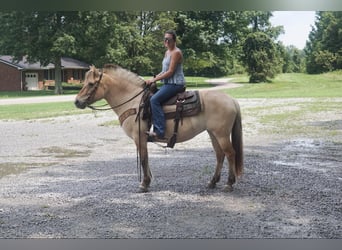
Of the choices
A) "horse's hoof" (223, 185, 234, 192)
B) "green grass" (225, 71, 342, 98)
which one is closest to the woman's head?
"green grass" (225, 71, 342, 98)

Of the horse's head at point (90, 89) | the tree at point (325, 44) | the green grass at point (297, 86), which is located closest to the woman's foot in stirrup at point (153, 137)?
the horse's head at point (90, 89)

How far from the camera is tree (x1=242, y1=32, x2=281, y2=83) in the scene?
13.3 feet

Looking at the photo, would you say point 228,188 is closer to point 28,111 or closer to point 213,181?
point 213,181

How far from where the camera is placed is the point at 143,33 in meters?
3.95

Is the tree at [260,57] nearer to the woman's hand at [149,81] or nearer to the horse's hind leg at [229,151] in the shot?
the horse's hind leg at [229,151]

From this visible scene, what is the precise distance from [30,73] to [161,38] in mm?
1192

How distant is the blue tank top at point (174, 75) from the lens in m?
3.66

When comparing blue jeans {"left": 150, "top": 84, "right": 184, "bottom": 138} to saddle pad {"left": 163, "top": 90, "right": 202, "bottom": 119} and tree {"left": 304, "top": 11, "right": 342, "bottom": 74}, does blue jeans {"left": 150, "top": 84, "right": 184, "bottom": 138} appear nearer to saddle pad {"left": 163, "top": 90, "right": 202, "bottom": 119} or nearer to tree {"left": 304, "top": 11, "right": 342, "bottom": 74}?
saddle pad {"left": 163, "top": 90, "right": 202, "bottom": 119}

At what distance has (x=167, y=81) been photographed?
366 centimetres

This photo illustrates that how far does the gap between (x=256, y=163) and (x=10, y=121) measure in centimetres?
217

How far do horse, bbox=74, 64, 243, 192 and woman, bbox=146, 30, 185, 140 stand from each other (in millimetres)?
78

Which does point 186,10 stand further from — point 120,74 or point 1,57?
point 1,57

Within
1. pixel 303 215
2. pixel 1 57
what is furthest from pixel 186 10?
pixel 303 215

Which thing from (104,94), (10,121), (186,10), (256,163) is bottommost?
(256,163)
